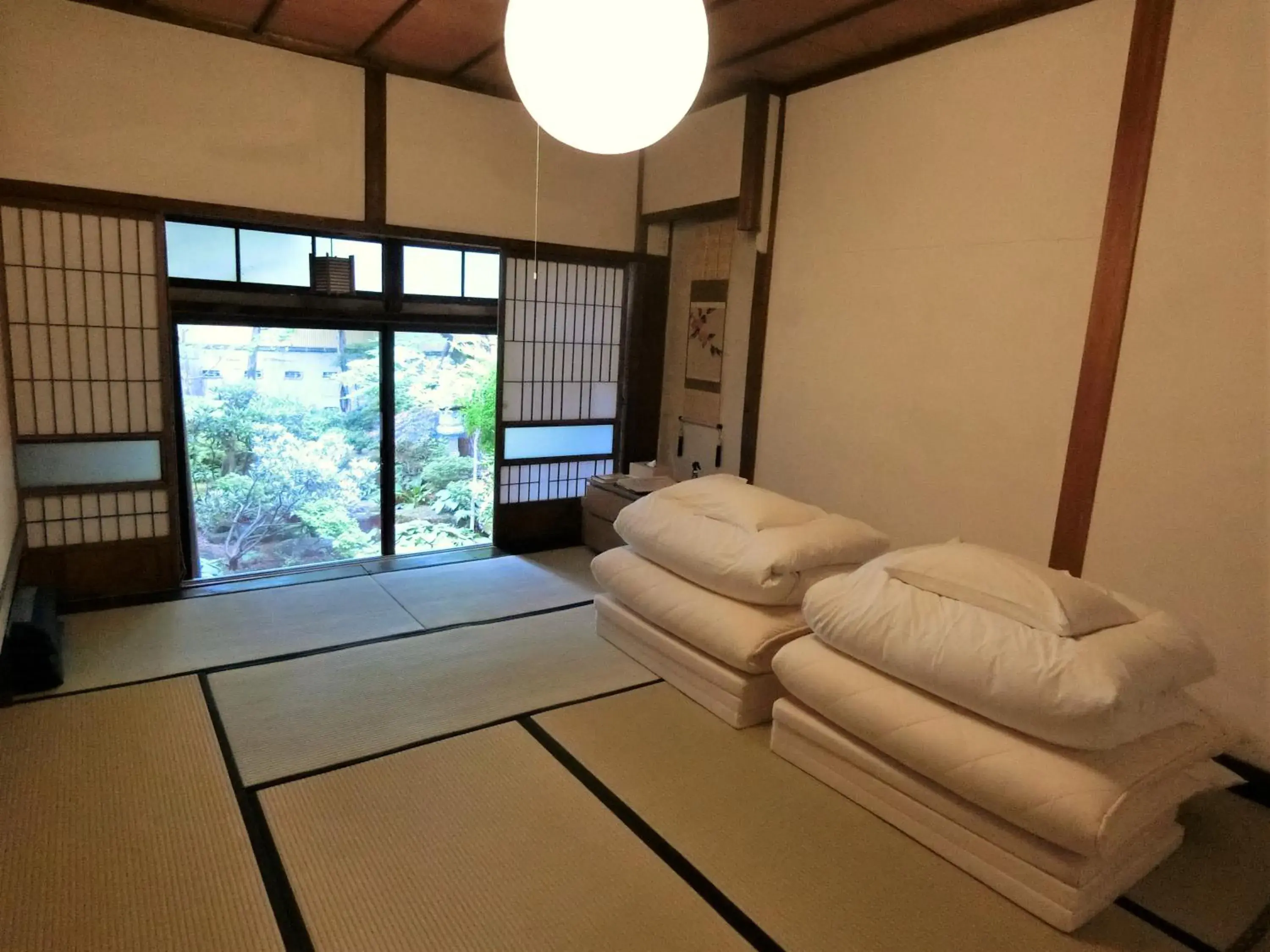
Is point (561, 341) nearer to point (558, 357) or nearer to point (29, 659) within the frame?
point (558, 357)

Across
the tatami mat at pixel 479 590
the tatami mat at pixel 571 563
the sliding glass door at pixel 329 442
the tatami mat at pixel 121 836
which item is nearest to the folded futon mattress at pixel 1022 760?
the tatami mat at pixel 121 836

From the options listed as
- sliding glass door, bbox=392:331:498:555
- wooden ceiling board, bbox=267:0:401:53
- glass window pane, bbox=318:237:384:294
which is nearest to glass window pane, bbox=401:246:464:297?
glass window pane, bbox=318:237:384:294

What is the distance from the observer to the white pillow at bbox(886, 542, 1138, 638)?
7.30ft

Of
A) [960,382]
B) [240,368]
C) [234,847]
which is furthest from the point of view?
[240,368]

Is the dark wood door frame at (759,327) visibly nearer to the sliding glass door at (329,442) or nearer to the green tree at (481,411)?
the sliding glass door at (329,442)

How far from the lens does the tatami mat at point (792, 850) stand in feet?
6.55

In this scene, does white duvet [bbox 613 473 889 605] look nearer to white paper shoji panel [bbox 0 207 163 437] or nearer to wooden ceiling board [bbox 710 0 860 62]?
wooden ceiling board [bbox 710 0 860 62]

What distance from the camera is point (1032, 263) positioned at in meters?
3.30

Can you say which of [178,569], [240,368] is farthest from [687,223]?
[178,569]

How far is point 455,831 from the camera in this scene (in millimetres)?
2281

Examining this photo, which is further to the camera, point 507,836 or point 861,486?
point 861,486

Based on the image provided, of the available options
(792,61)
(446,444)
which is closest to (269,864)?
(792,61)

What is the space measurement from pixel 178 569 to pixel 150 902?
2563 millimetres

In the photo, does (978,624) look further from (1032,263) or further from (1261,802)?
(1032,263)
